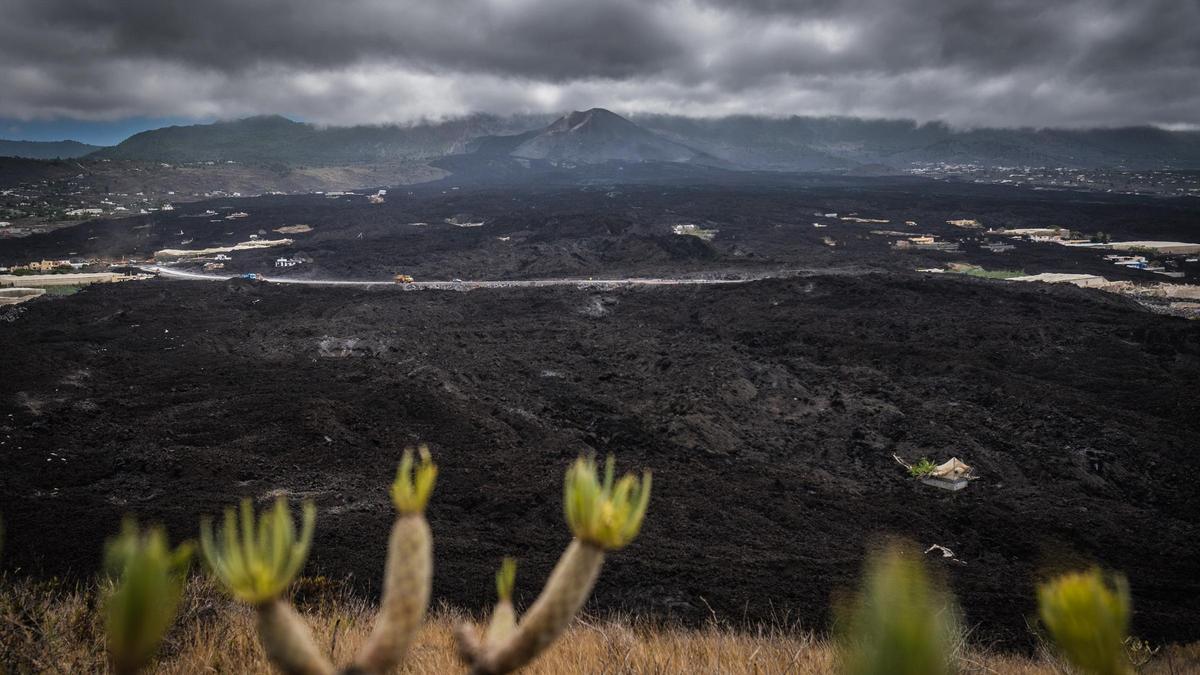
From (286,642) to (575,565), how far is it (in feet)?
1.58

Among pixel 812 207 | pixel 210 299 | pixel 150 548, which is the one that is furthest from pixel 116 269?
pixel 812 207

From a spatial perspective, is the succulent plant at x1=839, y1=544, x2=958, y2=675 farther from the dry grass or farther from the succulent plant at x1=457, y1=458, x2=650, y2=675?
the dry grass

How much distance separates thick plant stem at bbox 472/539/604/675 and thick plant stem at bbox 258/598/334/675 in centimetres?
27

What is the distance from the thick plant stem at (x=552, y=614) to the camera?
1.19 meters

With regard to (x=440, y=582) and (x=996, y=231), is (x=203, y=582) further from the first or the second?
(x=996, y=231)

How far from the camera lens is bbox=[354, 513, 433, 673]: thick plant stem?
3.87 ft

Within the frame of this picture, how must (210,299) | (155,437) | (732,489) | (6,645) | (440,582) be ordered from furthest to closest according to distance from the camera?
(210,299), (155,437), (732,489), (440,582), (6,645)

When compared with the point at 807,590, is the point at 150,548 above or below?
above

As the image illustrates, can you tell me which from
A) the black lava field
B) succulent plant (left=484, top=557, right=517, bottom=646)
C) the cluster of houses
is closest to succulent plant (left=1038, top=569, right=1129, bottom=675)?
succulent plant (left=484, top=557, right=517, bottom=646)

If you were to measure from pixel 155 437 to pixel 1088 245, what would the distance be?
65.4 metres

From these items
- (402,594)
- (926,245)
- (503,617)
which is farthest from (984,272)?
(402,594)

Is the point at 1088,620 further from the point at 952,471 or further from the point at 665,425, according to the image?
the point at 665,425

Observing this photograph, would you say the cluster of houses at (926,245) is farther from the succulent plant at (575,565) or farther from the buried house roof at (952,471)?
the succulent plant at (575,565)

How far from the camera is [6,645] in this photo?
10.7 ft
